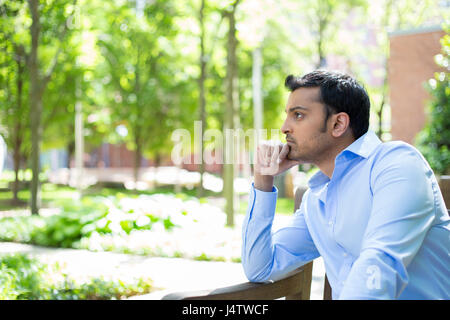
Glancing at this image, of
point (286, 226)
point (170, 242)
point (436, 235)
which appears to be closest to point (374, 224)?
point (436, 235)

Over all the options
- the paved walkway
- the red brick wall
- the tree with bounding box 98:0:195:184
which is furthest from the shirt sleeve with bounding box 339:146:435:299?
the tree with bounding box 98:0:195:184

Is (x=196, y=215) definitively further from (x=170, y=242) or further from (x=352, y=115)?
(x=352, y=115)

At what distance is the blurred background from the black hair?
2.00 ft

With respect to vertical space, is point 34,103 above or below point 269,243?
above

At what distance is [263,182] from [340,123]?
392mm

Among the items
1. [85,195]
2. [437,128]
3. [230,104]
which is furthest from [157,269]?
[85,195]

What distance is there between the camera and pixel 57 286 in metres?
4.50

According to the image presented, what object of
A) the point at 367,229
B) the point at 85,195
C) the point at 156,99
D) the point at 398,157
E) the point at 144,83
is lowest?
the point at 85,195

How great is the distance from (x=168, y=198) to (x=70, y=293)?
5439 mm

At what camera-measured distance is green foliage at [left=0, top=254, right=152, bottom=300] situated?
4.25m

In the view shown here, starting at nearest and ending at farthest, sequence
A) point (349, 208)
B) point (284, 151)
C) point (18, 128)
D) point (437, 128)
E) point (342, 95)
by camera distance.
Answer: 1. point (349, 208)
2. point (342, 95)
3. point (284, 151)
4. point (437, 128)
5. point (18, 128)

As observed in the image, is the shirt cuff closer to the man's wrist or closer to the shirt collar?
the man's wrist

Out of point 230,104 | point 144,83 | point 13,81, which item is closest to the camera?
point 230,104

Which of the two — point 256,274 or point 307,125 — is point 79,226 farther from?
point 307,125
